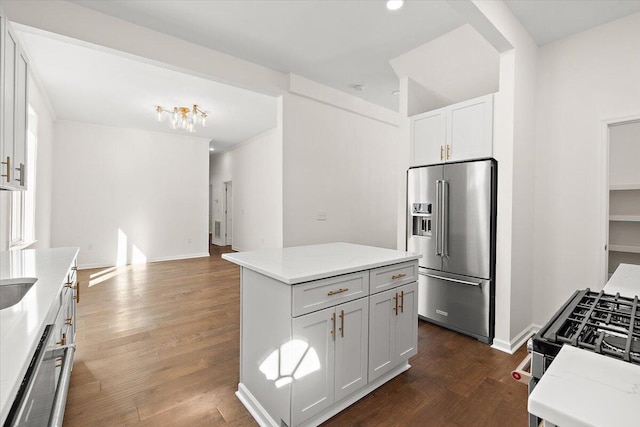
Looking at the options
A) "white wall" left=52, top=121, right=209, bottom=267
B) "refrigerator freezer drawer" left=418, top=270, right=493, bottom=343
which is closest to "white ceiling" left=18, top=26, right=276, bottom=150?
"white wall" left=52, top=121, right=209, bottom=267

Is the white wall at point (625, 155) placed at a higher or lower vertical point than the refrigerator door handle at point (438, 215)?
higher

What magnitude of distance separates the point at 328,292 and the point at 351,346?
0.40 meters

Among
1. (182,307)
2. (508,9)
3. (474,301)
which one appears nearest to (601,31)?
(508,9)

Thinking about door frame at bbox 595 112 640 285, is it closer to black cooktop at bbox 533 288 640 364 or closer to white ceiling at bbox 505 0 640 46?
white ceiling at bbox 505 0 640 46

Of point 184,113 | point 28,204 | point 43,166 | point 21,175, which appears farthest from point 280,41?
point 43,166

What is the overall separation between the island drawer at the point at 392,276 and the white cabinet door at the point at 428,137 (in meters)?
1.38

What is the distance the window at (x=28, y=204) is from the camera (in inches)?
146

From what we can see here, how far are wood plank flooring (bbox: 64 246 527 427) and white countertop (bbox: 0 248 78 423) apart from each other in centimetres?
89

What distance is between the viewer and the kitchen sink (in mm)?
1478

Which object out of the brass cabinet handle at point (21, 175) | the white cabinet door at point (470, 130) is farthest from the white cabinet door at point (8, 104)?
the white cabinet door at point (470, 130)

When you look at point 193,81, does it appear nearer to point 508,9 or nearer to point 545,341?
point 508,9

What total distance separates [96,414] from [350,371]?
61.0 inches

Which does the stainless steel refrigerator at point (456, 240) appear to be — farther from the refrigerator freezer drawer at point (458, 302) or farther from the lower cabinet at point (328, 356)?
the lower cabinet at point (328, 356)

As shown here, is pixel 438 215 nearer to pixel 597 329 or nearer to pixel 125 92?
pixel 597 329
